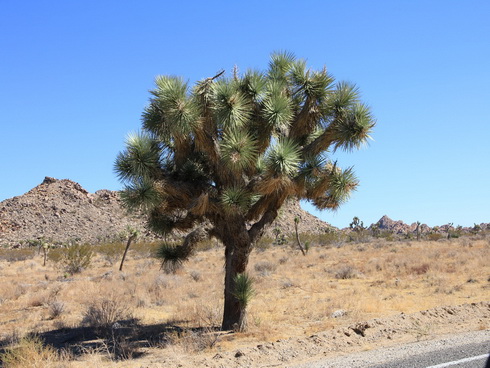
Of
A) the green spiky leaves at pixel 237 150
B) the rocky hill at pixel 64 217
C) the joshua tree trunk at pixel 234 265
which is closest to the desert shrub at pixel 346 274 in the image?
the joshua tree trunk at pixel 234 265

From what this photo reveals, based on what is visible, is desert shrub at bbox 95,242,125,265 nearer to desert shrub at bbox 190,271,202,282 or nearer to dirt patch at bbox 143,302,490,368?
desert shrub at bbox 190,271,202,282

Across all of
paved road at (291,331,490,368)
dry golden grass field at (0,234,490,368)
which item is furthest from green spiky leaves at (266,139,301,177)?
paved road at (291,331,490,368)

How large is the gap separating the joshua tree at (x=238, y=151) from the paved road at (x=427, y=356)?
3.68 metres

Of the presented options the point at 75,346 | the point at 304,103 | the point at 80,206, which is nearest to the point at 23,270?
the point at 75,346

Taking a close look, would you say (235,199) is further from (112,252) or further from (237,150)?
(112,252)

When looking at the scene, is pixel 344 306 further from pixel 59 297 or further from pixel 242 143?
pixel 59 297

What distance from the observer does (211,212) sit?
11234 mm

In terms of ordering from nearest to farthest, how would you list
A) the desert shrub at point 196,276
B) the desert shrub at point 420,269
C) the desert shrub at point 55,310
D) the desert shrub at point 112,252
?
1. the desert shrub at point 55,310
2. the desert shrub at point 420,269
3. the desert shrub at point 196,276
4. the desert shrub at point 112,252

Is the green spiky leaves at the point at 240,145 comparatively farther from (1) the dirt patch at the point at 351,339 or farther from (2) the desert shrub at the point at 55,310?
(2) the desert shrub at the point at 55,310

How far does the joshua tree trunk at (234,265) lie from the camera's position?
11359 millimetres

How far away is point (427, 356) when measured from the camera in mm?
7344

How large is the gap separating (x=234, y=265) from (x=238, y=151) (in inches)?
124

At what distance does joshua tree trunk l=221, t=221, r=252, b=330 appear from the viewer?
11359 millimetres

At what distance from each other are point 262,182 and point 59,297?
39.9 feet
